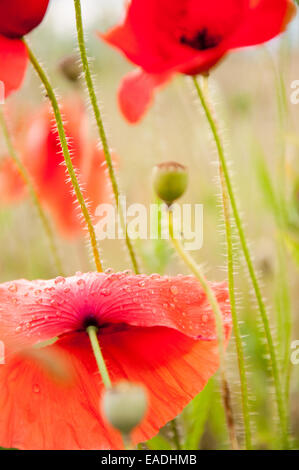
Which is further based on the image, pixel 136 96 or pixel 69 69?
pixel 69 69

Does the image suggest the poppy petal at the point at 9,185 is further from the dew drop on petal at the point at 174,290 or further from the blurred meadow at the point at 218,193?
the dew drop on petal at the point at 174,290

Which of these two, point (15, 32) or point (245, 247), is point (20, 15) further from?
point (245, 247)

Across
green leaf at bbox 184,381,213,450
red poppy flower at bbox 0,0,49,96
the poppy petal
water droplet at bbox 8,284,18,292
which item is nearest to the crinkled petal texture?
red poppy flower at bbox 0,0,49,96

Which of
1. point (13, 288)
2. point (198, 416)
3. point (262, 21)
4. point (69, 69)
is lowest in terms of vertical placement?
point (198, 416)

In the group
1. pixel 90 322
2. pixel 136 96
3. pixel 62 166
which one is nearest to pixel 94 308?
pixel 90 322

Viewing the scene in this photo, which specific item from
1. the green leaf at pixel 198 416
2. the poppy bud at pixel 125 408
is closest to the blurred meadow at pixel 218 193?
the green leaf at pixel 198 416
